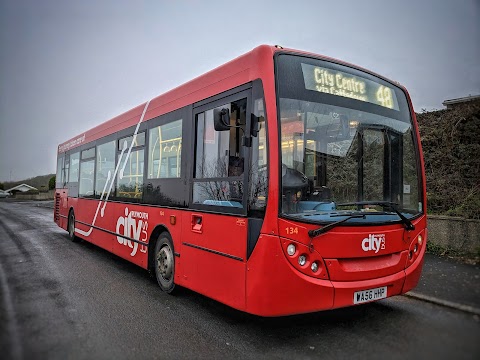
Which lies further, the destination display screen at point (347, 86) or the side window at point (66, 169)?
the side window at point (66, 169)

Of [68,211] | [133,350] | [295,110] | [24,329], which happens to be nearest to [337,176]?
[295,110]

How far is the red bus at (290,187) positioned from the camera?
369cm

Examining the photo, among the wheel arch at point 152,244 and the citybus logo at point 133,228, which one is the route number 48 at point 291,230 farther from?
the citybus logo at point 133,228

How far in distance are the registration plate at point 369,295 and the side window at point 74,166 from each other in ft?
30.3

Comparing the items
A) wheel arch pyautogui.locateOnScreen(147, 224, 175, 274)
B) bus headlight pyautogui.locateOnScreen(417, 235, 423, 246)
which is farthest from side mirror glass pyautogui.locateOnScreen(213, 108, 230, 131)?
bus headlight pyautogui.locateOnScreen(417, 235, 423, 246)

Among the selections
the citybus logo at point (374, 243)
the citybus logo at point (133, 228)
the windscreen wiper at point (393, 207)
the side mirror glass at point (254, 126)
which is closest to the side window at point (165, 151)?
the citybus logo at point (133, 228)

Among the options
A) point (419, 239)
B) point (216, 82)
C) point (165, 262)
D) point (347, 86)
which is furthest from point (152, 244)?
point (419, 239)

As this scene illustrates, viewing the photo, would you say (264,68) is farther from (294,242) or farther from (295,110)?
(294,242)

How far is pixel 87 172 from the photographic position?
988 centimetres

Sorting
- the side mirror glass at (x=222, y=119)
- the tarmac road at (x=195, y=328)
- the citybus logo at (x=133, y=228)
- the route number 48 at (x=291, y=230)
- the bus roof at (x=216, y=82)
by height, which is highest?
the bus roof at (x=216, y=82)

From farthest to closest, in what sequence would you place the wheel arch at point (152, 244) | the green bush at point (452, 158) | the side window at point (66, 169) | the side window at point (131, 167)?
the side window at point (66, 169)
the green bush at point (452, 158)
the side window at point (131, 167)
the wheel arch at point (152, 244)

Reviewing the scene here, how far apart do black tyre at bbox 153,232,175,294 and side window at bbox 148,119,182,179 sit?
1008 mm

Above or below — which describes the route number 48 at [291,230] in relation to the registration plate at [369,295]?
above

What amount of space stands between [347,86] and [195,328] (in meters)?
3.36
